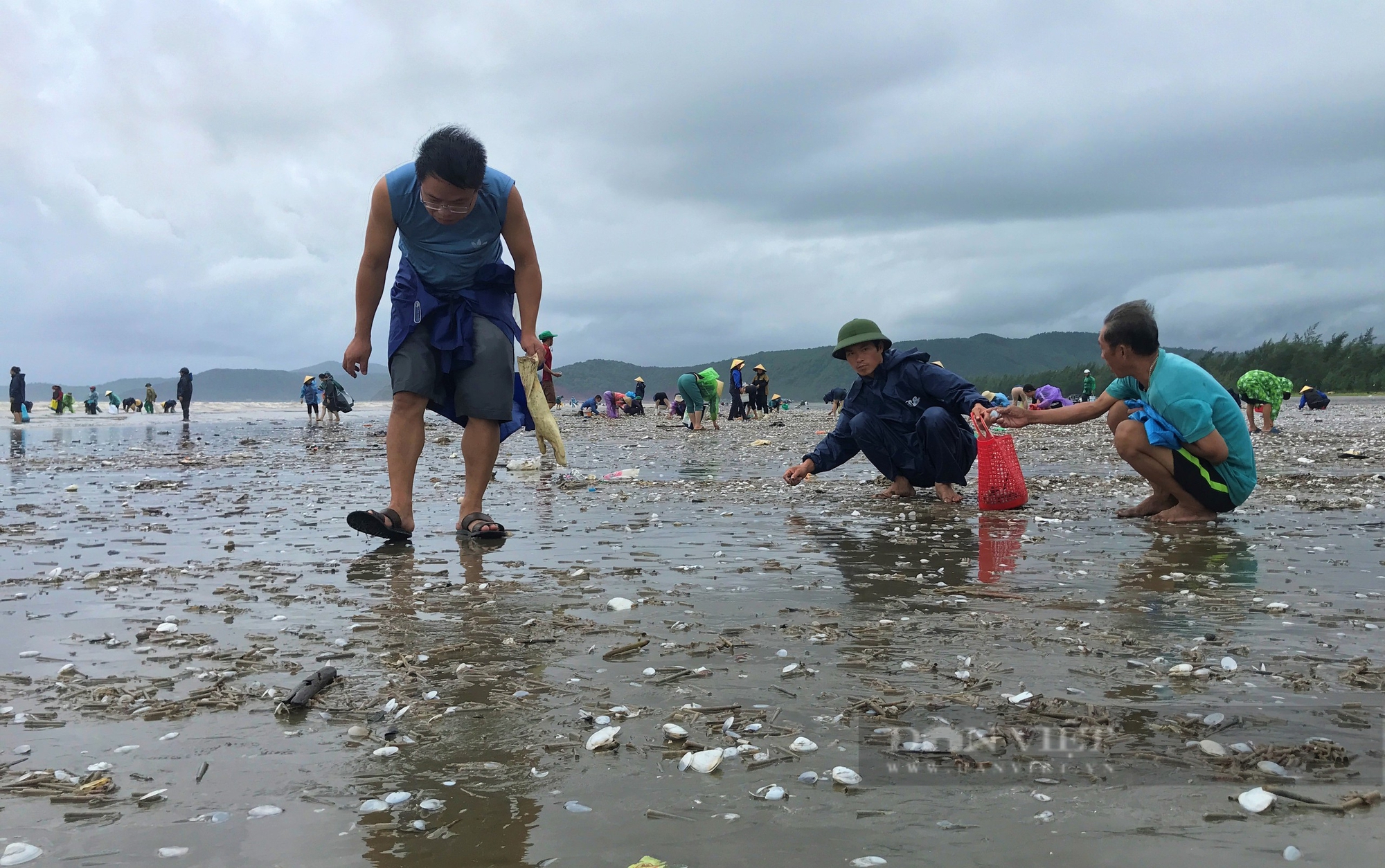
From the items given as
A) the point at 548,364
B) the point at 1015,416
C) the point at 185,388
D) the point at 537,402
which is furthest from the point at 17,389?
the point at 1015,416

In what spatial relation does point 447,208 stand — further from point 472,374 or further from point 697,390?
point 697,390

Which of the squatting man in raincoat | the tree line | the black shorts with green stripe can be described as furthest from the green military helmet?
the tree line

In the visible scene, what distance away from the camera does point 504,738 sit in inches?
91.5

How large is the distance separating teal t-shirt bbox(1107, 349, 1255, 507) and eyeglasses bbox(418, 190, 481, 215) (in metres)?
4.22

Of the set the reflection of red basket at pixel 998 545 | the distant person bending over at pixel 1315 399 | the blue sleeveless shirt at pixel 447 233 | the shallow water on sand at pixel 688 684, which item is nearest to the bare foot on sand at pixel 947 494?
the reflection of red basket at pixel 998 545

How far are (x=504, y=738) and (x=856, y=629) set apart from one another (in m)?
1.44

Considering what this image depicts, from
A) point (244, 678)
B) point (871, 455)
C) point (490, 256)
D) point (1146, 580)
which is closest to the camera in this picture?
point (244, 678)

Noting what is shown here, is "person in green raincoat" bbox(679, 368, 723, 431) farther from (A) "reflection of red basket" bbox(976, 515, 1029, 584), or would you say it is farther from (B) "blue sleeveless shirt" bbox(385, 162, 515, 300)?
(B) "blue sleeveless shirt" bbox(385, 162, 515, 300)

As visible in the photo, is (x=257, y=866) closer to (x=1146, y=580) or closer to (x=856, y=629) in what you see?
(x=856, y=629)

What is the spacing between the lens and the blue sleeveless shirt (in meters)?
5.46

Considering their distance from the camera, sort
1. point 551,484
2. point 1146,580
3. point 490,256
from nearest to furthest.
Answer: point 1146,580 → point 490,256 → point 551,484

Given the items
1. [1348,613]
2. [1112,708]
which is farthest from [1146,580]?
[1112,708]

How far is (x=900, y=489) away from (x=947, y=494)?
20.7 inches

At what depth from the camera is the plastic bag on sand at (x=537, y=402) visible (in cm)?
704
